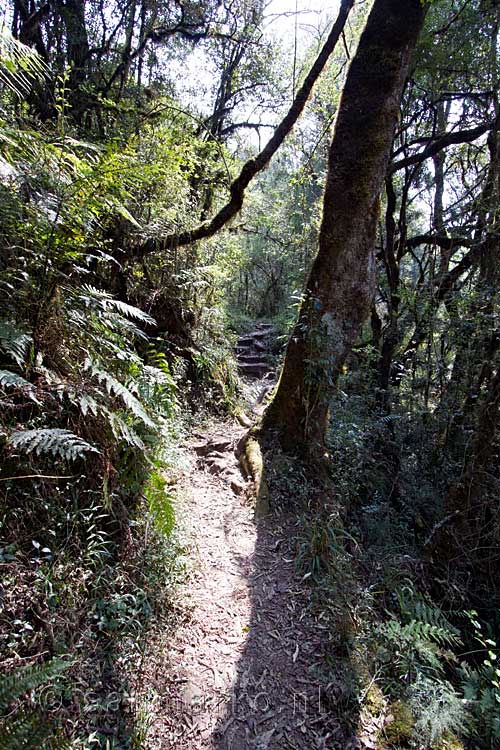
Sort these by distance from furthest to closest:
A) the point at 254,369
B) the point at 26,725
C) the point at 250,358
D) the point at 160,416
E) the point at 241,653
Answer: the point at 250,358 < the point at 254,369 < the point at 160,416 < the point at 241,653 < the point at 26,725

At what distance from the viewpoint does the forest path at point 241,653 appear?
214 centimetres

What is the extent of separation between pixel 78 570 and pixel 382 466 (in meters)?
4.78

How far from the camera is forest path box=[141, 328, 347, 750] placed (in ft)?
7.04

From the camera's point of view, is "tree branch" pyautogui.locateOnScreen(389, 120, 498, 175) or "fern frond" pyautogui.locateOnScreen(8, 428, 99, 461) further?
"tree branch" pyautogui.locateOnScreen(389, 120, 498, 175)

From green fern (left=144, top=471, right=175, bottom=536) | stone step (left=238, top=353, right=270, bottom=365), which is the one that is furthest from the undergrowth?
stone step (left=238, top=353, right=270, bottom=365)

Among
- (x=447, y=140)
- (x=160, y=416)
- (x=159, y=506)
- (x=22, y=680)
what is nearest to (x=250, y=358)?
(x=447, y=140)

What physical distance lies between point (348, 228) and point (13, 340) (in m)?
3.64

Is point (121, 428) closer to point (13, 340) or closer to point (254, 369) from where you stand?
point (13, 340)

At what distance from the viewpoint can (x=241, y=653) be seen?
8.52ft

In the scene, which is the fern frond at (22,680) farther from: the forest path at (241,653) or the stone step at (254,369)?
the stone step at (254,369)

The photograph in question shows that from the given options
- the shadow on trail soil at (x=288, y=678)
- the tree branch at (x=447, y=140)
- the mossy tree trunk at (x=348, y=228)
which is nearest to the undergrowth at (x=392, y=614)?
the shadow on trail soil at (x=288, y=678)

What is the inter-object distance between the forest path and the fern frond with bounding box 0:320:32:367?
2068 millimetres

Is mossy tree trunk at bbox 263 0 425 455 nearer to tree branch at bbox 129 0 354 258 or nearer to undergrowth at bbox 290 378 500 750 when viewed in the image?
tree branch at bbox 129 0 354 258

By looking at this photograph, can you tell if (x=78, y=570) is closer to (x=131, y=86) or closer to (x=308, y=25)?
(x=308, y=25)
